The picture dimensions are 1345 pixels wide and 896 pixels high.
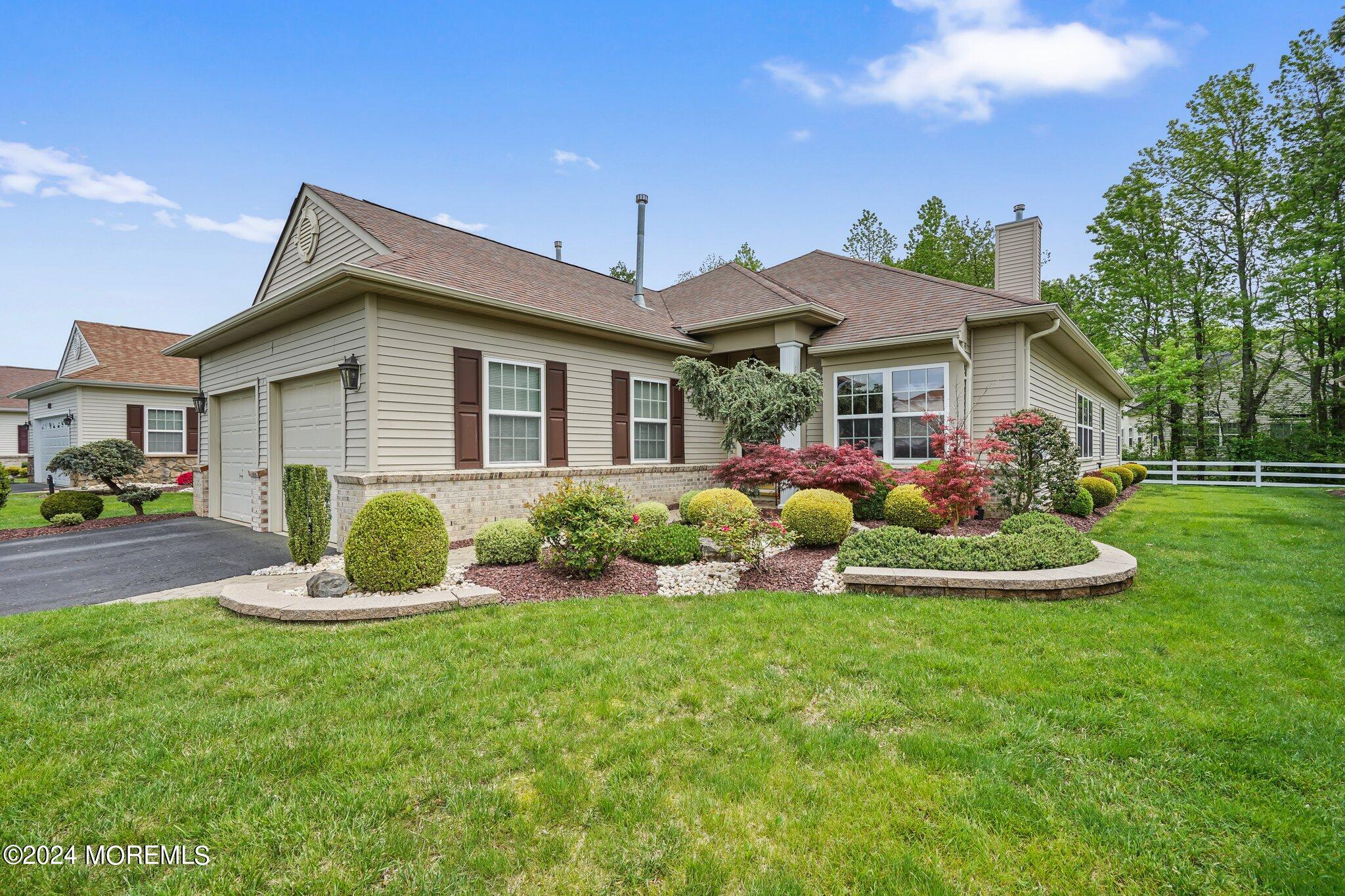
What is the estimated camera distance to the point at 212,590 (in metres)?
5.50

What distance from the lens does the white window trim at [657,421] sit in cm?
1068

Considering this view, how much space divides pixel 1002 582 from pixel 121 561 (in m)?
10.00

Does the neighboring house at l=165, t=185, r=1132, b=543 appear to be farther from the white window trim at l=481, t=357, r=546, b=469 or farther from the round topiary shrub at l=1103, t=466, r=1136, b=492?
the round topiary shrub at l=1103, t=466, r=1136, b=492

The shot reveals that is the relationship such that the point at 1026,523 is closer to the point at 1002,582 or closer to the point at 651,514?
the point at 1002,582

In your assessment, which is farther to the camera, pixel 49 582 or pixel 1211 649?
pixel 49 582

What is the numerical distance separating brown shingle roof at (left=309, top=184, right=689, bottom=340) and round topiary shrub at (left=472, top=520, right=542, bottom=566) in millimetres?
3557

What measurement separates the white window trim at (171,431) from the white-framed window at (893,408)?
68.8 feet

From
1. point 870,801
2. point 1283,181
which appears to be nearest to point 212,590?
point 870,801

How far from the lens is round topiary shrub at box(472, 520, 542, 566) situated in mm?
6168

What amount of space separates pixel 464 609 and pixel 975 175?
2015 cm

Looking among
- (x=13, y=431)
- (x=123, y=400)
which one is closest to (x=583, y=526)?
(x=123, y=400)

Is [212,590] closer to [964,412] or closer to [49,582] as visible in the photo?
[49,582]

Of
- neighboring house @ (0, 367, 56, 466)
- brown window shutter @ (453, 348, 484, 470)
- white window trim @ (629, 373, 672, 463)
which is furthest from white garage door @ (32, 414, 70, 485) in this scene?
white window trim @ (629, 373, 672, 463)

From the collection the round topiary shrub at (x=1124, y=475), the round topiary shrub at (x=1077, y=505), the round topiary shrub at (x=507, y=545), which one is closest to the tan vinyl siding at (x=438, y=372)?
the round topiary shrub at (x=507, y=545)
